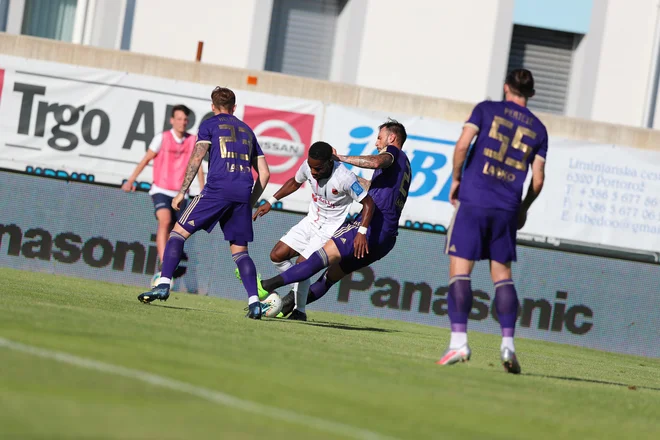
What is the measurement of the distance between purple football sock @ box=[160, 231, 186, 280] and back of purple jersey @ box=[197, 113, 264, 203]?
0.52 meters

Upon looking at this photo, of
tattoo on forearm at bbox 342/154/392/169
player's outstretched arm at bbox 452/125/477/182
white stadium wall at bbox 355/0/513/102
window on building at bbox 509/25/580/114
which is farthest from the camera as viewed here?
window on building at bbox 509/25/580/114

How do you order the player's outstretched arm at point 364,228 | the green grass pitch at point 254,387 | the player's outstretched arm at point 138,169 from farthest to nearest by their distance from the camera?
the player's outstretched arm at point 138,169 < the player's outstretched arm at point 364,228 < the green grass pitch at point 254,387

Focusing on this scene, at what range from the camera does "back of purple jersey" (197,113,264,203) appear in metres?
10.9

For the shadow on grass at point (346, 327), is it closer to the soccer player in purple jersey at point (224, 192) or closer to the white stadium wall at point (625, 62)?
the soccer player in purple jersey at point (224, 192)

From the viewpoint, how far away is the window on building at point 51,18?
72.3 ft

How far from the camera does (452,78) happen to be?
22.6 meters

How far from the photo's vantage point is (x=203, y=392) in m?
5.41

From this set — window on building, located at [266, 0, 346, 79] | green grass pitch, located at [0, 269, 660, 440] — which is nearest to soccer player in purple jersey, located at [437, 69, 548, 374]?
green grass pitch, located at [0, 269, 660, 440]

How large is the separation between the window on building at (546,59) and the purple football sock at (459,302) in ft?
50.9

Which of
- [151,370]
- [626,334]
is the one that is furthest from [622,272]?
[151,370]

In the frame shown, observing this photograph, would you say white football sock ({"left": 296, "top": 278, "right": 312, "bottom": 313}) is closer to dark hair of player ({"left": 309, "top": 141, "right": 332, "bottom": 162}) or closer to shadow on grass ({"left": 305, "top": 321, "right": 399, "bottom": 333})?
shadow on grass ({"left": 305, "top": 321, "right": 399, "bottom": 333})

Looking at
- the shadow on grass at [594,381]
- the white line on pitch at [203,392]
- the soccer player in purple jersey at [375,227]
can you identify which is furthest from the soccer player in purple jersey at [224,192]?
the white line on pitch at [203,392]

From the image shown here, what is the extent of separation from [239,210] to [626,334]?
24.9ft

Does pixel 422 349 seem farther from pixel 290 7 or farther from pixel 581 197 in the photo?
pixel 290 7
